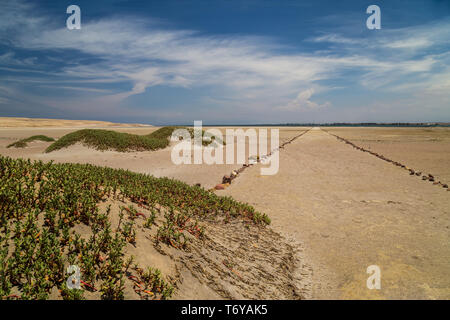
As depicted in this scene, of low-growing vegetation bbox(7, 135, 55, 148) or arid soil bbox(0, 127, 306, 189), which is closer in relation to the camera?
arid soil bbox(0, 127, 306, 189)

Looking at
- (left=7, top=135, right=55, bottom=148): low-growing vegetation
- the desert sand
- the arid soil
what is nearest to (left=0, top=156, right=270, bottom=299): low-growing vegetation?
the desert sand

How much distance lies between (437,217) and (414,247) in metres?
2.78

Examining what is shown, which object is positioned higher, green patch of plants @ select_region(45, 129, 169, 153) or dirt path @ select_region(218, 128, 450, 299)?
green patch of plants @ select_region(45, 129, 169, 153)

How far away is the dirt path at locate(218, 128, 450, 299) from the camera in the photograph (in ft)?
14.6

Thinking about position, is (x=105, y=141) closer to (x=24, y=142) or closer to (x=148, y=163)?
(x=148, y=163)

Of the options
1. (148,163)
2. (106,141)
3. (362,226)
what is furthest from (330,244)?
(106,141)

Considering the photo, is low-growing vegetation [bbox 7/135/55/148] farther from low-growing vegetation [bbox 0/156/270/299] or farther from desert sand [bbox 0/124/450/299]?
low-growing vegetation [bbox 0/156/270/299]

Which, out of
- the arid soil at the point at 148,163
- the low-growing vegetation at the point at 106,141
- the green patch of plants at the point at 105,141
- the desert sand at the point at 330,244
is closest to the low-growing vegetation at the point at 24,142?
the green patch of plants at the point at 105,141

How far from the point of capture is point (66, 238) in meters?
3.10

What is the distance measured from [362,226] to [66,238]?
705cm

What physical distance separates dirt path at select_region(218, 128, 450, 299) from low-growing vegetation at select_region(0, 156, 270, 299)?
2909 millimetres

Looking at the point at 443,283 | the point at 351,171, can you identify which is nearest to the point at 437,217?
the point at 443,283

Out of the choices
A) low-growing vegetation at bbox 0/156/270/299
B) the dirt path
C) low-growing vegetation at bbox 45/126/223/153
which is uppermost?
low-growing vegetation at bbox 45/126/223/153

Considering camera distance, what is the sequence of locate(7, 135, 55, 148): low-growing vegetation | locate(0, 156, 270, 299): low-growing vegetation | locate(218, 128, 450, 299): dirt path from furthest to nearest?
1. locate(7, 135, 55, 148): low-growing vegetation
2. locate(218, 128, 450, 299): dirt path
3. locate(0, 156, 270, 299): low-growing vegetation
